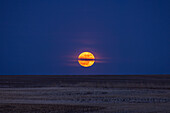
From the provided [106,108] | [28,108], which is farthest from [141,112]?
[28,108]

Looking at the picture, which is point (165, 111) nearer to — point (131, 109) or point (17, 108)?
point (131, 109)

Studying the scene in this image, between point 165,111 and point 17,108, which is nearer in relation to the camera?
point 165,111

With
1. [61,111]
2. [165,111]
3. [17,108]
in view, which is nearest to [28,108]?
[17,108]

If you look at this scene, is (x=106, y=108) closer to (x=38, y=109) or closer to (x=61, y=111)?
(x=61, y=111)

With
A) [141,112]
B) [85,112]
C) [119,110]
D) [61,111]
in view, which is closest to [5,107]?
[61,111]

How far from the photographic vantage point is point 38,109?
1991 cm

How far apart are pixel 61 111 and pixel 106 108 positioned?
297 centimetres

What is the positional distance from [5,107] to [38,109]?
247 centimetres

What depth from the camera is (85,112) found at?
19.0 m

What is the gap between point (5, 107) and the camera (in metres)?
20.9

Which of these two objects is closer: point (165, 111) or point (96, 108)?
point (165, 111)

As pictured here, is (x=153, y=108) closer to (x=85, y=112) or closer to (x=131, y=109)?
(x=131, y=109)

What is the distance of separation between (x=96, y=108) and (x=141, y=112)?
3.13m

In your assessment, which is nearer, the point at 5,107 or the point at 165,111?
the point at 165,111
